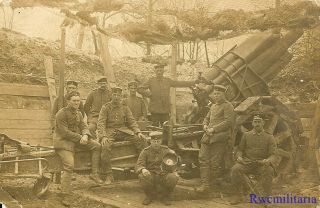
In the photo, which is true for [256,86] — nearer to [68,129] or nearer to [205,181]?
[205,181]

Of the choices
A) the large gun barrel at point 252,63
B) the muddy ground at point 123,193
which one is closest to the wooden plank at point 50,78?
the muddy ground at point 123,193

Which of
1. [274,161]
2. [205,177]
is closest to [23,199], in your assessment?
[205,177]

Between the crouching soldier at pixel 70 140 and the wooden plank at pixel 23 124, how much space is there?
5.53ft

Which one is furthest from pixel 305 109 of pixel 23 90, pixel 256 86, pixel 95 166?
pixel 23 90

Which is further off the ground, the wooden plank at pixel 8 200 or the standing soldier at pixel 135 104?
the standing soldier at pixel 135 104

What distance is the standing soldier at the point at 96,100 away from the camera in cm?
623

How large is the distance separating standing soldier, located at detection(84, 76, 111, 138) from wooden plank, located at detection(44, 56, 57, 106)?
1380 mm

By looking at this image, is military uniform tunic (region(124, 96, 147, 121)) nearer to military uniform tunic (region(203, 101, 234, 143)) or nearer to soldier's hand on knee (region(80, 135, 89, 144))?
military uniform tunic (region(203, 101, 234, 143))

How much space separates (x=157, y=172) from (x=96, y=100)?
6.60 ft

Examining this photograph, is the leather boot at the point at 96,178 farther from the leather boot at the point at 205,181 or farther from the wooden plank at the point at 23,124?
the wooden plank at the point at 23,124

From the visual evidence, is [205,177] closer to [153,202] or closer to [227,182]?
[227,182]

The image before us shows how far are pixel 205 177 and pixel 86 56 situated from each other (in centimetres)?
534

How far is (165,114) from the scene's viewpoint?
23.9ft

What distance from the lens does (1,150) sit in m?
4.88
